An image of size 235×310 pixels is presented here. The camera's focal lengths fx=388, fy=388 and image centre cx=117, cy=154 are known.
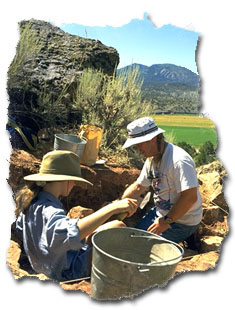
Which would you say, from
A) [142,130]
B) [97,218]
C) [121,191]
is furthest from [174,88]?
[97,218]

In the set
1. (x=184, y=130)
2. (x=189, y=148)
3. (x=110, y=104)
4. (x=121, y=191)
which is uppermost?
(x=110, y=104)

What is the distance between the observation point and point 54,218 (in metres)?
2.16

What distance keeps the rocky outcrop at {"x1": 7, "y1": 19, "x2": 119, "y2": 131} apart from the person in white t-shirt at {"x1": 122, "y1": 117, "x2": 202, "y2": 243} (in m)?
2.57

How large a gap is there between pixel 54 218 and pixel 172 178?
1380mm

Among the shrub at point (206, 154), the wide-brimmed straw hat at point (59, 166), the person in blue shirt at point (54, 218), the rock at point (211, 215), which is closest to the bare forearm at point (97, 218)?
the person in blue shirt at point (54, 218)

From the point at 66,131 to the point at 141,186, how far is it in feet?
10.3

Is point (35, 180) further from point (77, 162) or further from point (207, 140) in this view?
point (207, 140)

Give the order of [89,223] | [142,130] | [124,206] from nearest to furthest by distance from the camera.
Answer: [89,223]
[124,206]
[142,130]

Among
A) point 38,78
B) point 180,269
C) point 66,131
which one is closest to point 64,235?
point 180,269

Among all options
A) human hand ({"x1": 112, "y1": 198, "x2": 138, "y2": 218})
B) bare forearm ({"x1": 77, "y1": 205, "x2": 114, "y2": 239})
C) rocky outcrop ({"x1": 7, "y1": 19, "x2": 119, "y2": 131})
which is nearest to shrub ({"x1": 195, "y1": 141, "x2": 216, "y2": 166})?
rocky outcrop ({"x1": 7, "y1": 19, "x2": 119, "y2": 131})

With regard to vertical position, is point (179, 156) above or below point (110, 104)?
above

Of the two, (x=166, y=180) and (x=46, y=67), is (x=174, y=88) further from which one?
(x=166, y=180)

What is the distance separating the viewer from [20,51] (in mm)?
5125

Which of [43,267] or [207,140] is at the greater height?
[43,267]
